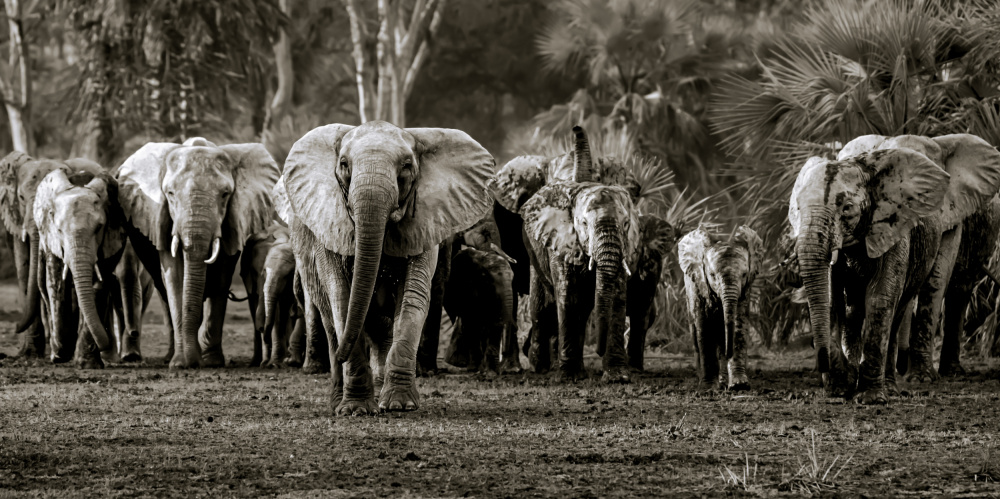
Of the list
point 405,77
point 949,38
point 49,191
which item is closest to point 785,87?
point 949,38

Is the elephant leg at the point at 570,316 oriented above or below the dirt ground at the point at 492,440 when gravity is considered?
above

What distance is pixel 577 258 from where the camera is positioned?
12500 millimetres

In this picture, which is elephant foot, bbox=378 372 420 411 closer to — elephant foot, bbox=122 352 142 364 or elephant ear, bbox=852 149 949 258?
elephant ear, bbox=852 149 949 258

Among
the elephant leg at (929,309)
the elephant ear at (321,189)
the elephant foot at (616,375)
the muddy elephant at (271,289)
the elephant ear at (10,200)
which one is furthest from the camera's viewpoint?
the elephant ear at (10,200)

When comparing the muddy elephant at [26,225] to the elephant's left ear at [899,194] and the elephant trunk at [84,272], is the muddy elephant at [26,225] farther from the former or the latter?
the elephant's left ear at [899,194]

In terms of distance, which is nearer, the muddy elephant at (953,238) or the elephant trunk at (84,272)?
the muddy elephant at (953,238)

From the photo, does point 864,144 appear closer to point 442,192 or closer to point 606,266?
point 606,266

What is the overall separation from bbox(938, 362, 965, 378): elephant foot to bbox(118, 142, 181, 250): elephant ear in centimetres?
739

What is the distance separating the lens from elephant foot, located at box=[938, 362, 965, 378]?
1333 cm

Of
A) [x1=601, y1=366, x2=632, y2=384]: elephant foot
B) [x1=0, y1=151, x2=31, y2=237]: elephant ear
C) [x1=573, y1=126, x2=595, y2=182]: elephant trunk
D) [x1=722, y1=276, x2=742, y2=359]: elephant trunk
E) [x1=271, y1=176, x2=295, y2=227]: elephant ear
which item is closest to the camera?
[x1=271, y1=176, x2=295, y2=227]: elephant ear

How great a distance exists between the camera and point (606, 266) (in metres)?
11.9

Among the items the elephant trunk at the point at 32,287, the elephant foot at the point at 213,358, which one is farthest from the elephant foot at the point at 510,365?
the elephant trunk at the point at 32,287

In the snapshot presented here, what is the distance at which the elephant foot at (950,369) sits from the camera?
1333 centimetres

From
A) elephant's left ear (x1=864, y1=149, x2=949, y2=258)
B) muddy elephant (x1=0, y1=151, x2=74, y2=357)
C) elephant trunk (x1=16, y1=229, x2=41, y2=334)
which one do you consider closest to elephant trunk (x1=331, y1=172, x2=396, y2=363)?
elephant's left ear (x1=864, y1=149, x2=949, y2=258)
